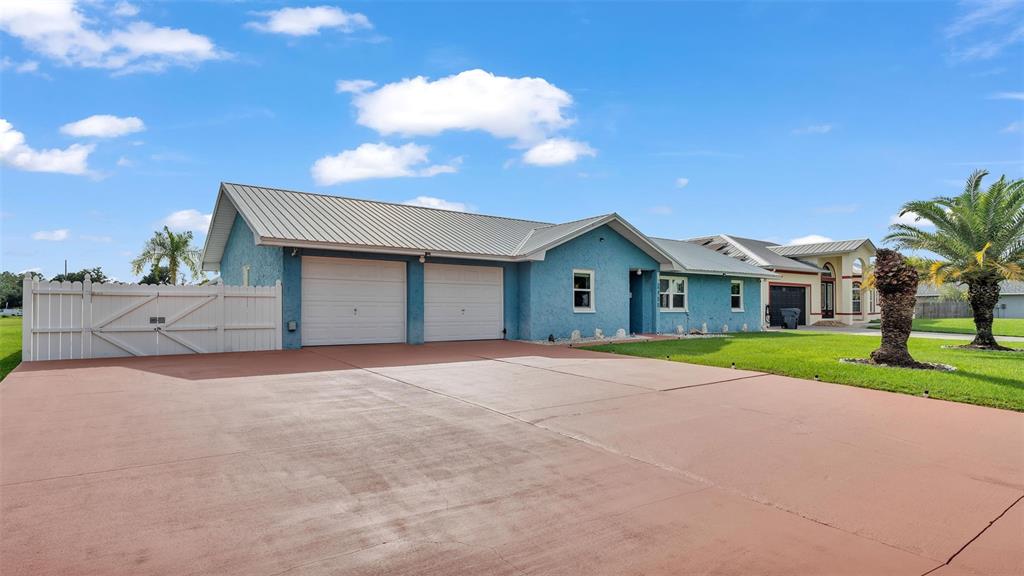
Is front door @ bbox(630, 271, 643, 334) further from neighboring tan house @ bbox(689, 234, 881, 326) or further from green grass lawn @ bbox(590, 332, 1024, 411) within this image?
neighboring tan house @ bbox(689, 234, 881, 326)

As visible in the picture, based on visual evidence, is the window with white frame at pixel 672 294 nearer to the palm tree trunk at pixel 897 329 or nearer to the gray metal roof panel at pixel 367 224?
the gray metal roof panel at pixel 367 224

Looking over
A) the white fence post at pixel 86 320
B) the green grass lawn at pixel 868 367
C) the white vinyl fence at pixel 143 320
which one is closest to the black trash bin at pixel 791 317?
the green grass lawn at pixel 868 367

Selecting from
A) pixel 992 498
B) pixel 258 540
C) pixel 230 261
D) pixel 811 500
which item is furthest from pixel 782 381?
pixel 230 261

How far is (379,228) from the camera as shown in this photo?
642 inches


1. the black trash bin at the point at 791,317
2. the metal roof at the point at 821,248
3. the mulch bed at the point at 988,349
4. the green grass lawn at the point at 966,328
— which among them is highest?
the metal roof at the point at 821,248

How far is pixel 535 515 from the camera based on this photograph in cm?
389

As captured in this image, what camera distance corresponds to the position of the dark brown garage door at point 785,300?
28.9 meters

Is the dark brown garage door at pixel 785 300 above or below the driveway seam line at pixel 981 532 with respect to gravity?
above

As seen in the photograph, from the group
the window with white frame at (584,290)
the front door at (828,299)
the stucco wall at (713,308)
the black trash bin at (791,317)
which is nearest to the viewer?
the window with white frame at (584,290)

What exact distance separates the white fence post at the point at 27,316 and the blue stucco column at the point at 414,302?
27.6ft

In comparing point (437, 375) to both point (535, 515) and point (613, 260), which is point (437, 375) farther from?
point (613, 260)

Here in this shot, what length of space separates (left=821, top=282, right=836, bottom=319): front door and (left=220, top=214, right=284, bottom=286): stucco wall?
101 feet

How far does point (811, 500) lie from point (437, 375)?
6836 mm

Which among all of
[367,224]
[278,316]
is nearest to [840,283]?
[367,224]
